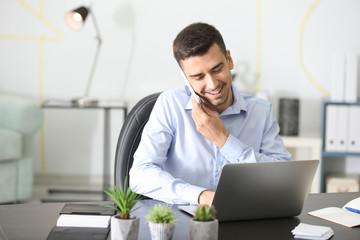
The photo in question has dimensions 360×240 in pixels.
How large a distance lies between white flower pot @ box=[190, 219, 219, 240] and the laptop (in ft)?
0.57

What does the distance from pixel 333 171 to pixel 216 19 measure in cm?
132

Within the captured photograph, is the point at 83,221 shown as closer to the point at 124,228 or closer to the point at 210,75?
the point at 124,228

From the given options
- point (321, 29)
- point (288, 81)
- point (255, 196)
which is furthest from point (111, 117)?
point (255, 196)

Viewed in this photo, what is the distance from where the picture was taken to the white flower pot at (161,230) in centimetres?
105

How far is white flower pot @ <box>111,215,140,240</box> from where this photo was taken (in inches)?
41.1

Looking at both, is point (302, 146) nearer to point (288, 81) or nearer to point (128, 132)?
point (288, 81)

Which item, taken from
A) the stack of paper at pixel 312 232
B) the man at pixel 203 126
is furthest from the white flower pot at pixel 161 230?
the man at pixel 203 126

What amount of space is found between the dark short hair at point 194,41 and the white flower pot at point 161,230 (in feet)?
2.55

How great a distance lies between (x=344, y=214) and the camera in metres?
1.38

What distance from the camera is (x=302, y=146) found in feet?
11.6

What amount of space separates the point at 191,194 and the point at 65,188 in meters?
2.59

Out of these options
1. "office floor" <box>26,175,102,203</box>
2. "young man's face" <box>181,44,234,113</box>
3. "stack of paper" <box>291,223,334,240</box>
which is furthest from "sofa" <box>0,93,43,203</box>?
"stack of paper" <box>291,223,334,240</box>

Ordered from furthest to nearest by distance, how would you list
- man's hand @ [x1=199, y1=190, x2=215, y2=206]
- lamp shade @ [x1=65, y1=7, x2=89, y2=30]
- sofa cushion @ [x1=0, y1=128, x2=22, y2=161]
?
lamp shade @ [x1=65, y1=7, x2=89, y2=30] < sofa cushion @ [x1=0, y1=128, x2=22, y2=161] < man's hand @ [x1=199, y1=190, x2=215, y2=206]

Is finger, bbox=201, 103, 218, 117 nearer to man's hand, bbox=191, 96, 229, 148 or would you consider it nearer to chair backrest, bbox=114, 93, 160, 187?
man's hand, bbox=191, 96, 229, 148
